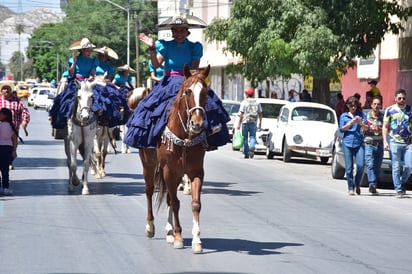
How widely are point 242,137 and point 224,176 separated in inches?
388

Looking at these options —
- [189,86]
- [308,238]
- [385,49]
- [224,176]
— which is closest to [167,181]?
[189,86]

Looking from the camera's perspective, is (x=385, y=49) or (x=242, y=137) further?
(x=385, y=49)

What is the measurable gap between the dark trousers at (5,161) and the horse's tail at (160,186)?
6430mm

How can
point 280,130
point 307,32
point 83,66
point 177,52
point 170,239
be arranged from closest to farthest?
point 170,239 → point 177,52 → point 83,66 → point 280,130 → point 307,32

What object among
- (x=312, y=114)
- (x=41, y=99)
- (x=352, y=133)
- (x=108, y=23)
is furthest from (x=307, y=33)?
(x=41, y=99)

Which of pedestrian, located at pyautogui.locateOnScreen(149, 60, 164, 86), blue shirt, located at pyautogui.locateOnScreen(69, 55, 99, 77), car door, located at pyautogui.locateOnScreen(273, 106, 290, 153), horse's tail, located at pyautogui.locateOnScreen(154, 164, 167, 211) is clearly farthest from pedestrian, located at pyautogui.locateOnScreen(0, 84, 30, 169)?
horse's tail, located at pyautogui.locateOnScreen(154, 164, 167, 211)

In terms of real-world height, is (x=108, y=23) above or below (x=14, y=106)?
above

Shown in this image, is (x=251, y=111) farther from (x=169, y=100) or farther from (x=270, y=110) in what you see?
(x=169, y=100)

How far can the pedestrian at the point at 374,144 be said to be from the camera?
1984cm

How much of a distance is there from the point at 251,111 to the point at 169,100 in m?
17.7

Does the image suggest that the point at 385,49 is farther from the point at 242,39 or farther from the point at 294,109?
the point at 294,109

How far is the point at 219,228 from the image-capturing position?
1368cm

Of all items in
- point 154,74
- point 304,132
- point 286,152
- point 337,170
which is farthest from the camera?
point 286,152

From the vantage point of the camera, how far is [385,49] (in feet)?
127
